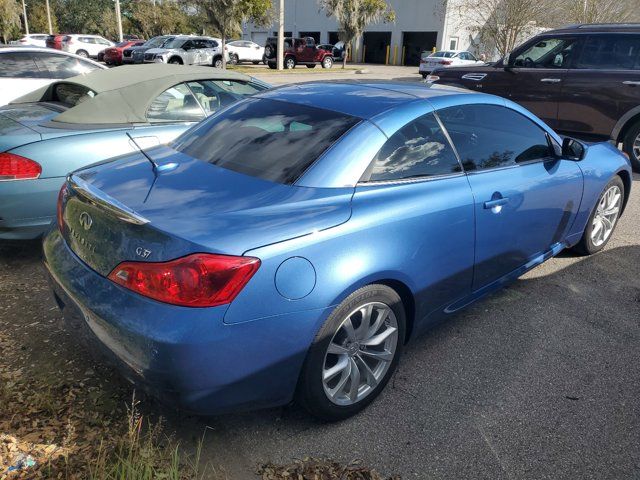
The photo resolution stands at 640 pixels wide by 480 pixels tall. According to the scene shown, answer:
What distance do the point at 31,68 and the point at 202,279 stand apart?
291 inches

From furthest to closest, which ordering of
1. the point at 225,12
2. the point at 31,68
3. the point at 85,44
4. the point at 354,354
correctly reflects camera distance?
the point at 85,44 < the point at 225,12 < the point at 31,68 < the point at 354,354

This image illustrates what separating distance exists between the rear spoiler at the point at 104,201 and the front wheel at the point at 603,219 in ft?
12.2

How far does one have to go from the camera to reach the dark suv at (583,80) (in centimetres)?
750

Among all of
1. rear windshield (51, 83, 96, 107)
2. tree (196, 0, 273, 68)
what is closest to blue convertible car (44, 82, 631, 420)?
rear windshield (51, 83, 96, 107)

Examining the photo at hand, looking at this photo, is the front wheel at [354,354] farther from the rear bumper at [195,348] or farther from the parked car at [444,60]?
the parked car at [444,60]

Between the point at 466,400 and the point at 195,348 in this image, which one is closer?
the point at 195,348

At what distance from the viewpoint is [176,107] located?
188 inches

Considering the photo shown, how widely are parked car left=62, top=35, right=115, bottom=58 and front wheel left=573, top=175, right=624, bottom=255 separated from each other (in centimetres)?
3338

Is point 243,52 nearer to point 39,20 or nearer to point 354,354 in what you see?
point 354,354

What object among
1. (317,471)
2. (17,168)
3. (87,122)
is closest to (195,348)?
(317,471)

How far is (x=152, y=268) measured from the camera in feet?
6.79

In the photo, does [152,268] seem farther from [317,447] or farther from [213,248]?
[317,447]

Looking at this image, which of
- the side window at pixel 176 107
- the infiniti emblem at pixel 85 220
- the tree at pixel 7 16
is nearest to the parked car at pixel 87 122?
the side window at pixel 176 107

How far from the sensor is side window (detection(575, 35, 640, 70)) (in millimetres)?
7508
